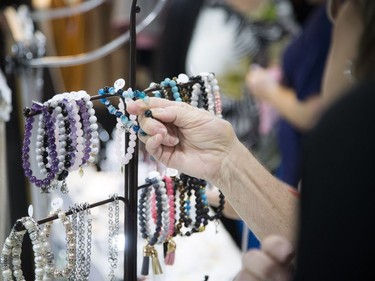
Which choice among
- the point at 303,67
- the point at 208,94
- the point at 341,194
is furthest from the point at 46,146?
the point at 303,67

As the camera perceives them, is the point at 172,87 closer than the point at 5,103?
Yes

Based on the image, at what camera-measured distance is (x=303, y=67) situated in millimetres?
1763

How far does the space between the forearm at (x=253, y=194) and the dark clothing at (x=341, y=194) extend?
0.41 m

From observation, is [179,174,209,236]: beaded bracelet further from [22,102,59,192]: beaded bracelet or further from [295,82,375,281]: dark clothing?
[295,82,375,281]: dark clothing

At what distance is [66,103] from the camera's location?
2.43 feet

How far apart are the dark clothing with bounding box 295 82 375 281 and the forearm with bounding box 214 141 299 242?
16.1 inches

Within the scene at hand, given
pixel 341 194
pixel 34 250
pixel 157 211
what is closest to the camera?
pixel 341 194

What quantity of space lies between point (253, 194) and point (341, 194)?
44cm

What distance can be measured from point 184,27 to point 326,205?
192 cm

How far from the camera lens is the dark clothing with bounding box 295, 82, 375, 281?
400mm

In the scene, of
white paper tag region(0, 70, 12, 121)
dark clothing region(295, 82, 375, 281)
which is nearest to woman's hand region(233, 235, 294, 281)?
dark clothing region(295, 82, 375, 281)

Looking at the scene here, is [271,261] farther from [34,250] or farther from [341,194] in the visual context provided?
[34,250]

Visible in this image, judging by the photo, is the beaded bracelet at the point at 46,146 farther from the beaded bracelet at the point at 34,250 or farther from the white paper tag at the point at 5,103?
the white paper tag at the point at 5,103

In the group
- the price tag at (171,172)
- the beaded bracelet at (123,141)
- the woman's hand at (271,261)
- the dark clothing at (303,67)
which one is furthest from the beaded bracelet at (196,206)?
the dark clothing at (303,67)
